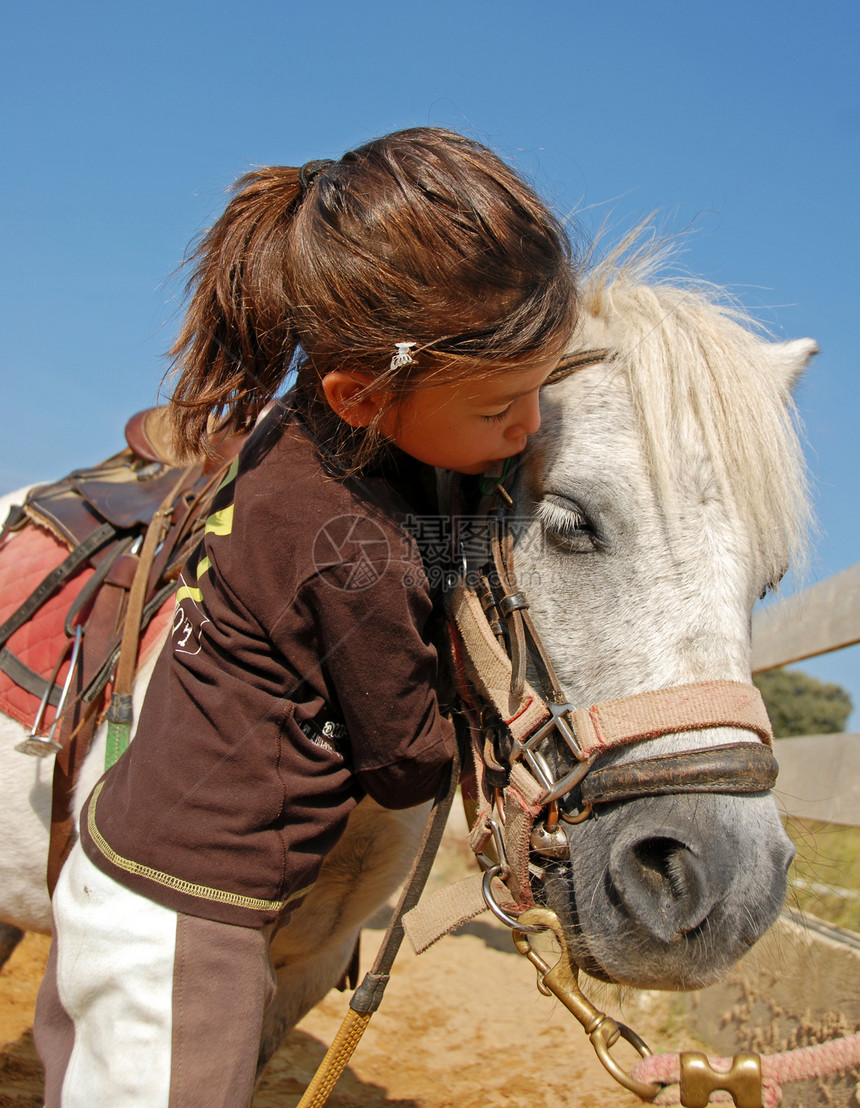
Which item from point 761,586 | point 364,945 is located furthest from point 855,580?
point 364,945

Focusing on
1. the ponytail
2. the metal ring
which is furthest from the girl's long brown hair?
the metal ring

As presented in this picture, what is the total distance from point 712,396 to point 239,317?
33.4 inches

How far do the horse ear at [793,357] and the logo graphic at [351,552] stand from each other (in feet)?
3.57

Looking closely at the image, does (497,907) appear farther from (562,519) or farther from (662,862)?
(562,519)

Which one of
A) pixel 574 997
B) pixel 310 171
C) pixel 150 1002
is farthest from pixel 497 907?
pixel 310 171

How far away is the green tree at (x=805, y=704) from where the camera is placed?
503 inches

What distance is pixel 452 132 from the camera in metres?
1.29

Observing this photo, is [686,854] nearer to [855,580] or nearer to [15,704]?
[15,704]

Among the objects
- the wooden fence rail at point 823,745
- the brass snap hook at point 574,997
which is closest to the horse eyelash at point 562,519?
the brass snap hook at point 574,997

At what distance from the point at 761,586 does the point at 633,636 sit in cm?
36

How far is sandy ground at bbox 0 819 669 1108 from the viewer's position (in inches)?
117

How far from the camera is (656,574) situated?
1.31 meters

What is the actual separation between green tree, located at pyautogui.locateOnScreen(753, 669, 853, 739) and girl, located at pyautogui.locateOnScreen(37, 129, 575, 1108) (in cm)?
1250

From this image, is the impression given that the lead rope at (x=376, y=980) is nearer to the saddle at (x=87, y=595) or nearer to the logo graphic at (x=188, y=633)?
the logo graphic at (x=188, y=633)
